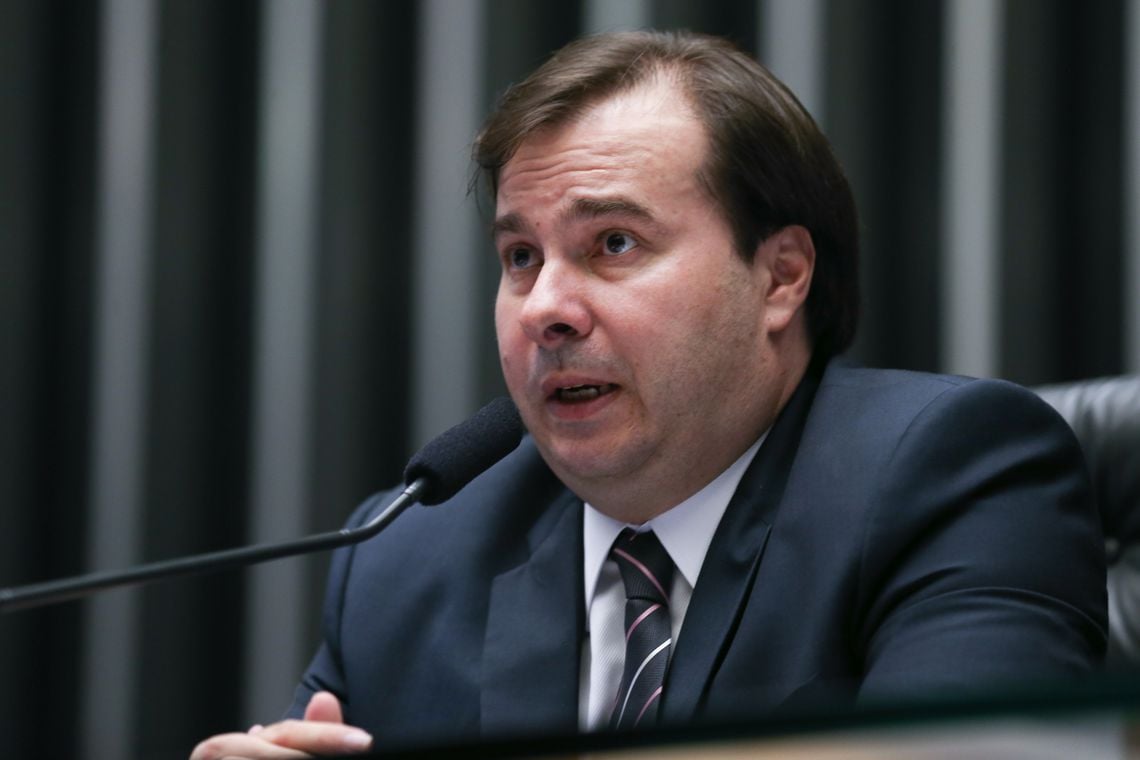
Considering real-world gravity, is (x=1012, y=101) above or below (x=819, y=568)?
above

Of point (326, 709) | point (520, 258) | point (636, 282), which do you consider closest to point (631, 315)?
point (636, 282)

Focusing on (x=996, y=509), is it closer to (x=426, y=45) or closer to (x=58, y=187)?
(x=426, y=45)

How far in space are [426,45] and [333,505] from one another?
35.6 inches

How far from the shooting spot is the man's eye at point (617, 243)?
148 cm

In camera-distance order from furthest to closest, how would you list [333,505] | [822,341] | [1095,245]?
1. [333,505]
2. [1095,245]
3. [822,341]

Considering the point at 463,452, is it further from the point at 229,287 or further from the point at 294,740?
the point at 229,287

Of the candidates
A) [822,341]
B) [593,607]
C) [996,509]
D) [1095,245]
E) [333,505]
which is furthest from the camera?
[333,505]

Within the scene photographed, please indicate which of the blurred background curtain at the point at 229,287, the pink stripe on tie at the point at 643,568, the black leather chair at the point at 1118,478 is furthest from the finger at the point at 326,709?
the blurred background curtain at the point at 229,287

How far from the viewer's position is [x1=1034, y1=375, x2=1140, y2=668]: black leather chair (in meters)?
1.52

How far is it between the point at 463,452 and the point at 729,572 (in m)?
0.32

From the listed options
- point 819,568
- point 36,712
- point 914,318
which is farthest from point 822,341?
point 36,712

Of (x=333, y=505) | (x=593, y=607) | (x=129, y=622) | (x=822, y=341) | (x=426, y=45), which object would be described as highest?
(x=426, y=45)

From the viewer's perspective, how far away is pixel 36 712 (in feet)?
8.54

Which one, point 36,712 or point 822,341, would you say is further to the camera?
point 36,712
